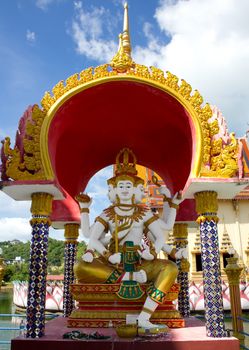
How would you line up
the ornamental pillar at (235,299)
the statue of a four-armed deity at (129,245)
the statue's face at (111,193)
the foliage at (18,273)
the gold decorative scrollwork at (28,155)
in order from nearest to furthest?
1. the gold decorative scrollwork at (28,155)
2. the statue of a four-armed deity at (129,245)
3. the statue's face at (111,193)
4. the ornamental pillar at (235,299)
5. the foliage at (18,273)

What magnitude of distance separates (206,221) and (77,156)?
3621 millimetres

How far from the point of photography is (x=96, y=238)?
6887 millimetres

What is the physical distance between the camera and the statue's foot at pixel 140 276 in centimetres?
618

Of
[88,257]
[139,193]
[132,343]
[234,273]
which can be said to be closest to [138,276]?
[88,257]

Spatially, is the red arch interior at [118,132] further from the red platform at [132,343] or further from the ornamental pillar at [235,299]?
the red platform at [132,343]

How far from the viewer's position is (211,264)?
5746 millimetres

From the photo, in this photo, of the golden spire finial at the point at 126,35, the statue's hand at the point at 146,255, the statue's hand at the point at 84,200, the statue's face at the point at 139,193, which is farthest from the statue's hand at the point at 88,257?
the golden spire finial at the point at 126,35

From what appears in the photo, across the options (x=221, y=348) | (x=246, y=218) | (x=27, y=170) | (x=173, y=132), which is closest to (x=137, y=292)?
(x=221, y=348)

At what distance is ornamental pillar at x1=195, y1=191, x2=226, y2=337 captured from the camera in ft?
18.0

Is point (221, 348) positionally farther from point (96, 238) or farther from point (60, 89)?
point (60, 89)

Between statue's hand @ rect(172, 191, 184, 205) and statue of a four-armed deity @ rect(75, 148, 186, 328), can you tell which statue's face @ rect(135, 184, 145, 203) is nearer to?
statue of a four-armed deity @ rect(75, 148, 186, 328)

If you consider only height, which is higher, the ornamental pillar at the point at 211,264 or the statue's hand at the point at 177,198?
the statue's hand at the point at 177,198

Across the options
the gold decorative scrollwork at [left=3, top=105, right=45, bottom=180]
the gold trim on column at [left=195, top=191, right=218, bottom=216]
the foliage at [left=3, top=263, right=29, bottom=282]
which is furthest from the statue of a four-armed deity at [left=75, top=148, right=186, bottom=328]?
the foliage at [left=3, top=263, right=29, bottom=282]

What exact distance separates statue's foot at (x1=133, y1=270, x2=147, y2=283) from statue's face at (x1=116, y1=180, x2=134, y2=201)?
5.15ft
